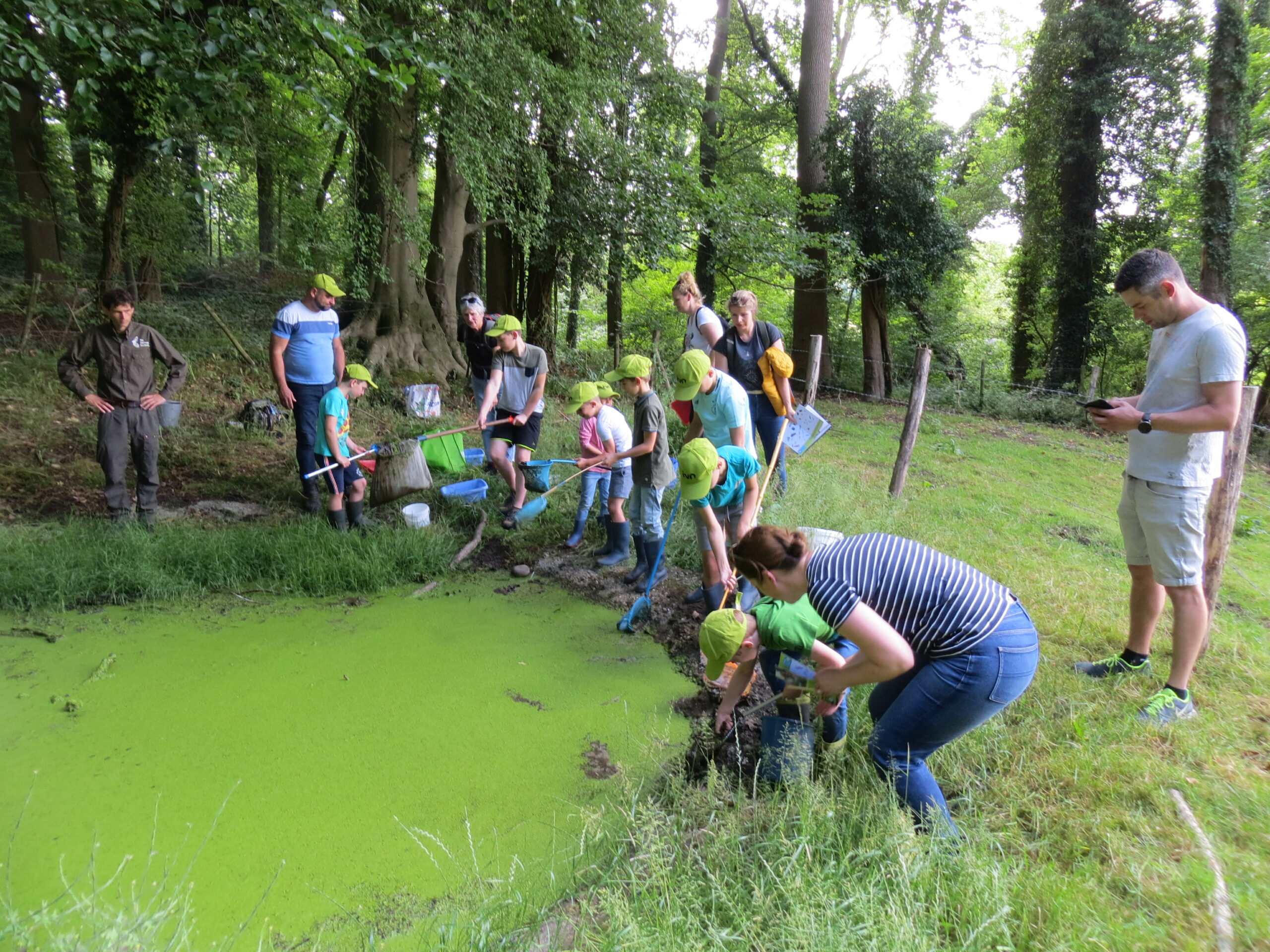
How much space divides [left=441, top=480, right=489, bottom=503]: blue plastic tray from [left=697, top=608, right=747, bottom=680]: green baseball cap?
9.59 ft

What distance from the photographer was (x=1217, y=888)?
5.29 feet

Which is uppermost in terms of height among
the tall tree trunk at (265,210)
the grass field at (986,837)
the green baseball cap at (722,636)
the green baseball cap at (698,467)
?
the tall tree trunk at (265,210)

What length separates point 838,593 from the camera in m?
1.65

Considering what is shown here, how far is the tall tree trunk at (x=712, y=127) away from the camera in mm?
11039

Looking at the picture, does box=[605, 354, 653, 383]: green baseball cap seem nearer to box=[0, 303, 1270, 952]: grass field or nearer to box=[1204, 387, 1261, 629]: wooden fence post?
box=[0, 303, 1270, 952]: grass field

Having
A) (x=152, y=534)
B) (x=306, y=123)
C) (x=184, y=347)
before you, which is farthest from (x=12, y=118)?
(x=152, y=534)

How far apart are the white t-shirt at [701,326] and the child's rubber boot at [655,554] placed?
1228mm

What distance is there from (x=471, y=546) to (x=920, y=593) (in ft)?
9.85

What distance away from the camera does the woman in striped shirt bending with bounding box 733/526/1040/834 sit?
5.69ft

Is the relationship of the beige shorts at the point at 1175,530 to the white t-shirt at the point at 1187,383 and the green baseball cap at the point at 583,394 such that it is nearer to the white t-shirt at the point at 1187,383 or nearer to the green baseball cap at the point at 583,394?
the white t-shirt at the point at 1187,383

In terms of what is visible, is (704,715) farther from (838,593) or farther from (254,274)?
(254,274)

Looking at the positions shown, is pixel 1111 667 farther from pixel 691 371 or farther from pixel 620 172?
pixel 620 172

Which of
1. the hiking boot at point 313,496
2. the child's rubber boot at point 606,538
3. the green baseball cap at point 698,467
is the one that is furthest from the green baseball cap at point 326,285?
the green baseball cap at point 698,467

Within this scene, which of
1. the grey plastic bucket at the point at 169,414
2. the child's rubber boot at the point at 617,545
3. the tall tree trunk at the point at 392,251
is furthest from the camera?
the tall tree trunk at the point at 392,251
